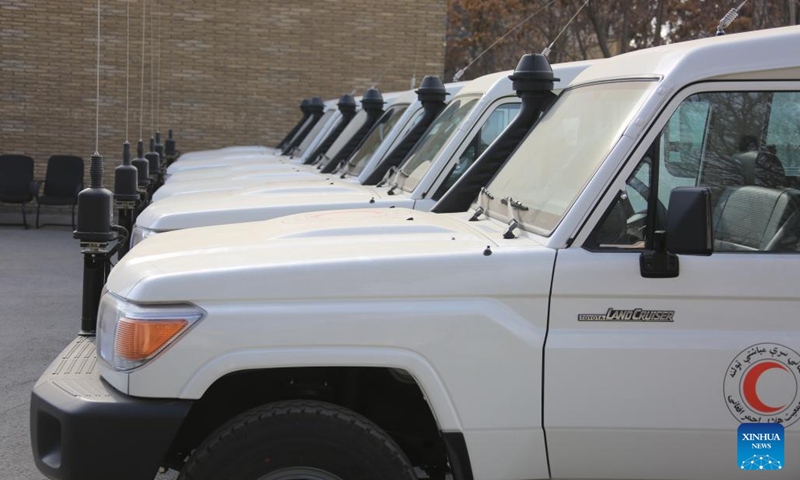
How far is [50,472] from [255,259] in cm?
95

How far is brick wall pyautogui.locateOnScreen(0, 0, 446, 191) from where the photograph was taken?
70.9 feet

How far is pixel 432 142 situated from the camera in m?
7.44

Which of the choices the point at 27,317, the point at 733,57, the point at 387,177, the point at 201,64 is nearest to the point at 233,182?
the point at 27,317

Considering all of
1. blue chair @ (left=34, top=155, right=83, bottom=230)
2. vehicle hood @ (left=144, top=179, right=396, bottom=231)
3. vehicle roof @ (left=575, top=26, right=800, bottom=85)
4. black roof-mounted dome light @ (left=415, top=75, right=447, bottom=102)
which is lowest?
blue chair @ (left=34, top=155, right=83, bottom=230)

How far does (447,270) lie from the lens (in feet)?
11.3

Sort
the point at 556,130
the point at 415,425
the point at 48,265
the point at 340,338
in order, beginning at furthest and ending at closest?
the point at 48,265
the point at 556,130
the point at 415,425
the point at 340,338

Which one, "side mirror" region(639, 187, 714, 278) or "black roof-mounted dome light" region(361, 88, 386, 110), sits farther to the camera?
"black roof-mounted dome light" region(361, 88, 386, 110)

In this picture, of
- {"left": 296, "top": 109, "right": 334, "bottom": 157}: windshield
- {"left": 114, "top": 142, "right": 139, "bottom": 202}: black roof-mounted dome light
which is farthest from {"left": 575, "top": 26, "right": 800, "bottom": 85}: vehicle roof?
{"left": 296, "top": 109, "right": 334, "bottom": 157}: windshield

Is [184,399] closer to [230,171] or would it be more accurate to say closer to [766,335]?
[766,335]

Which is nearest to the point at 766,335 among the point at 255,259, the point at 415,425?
the point at 415,425

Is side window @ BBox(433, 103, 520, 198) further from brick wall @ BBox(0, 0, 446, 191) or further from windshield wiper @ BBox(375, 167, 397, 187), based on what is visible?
brick wall @ BBox(0, 0, 446, 191)

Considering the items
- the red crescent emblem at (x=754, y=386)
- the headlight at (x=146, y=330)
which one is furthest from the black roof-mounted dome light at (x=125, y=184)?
the red crescent emblem at (x=754, y=386)

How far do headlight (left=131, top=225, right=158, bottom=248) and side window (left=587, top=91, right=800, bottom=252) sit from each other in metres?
4.34

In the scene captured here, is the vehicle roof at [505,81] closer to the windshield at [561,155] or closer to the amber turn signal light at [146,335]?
the windshield at [561,155]
